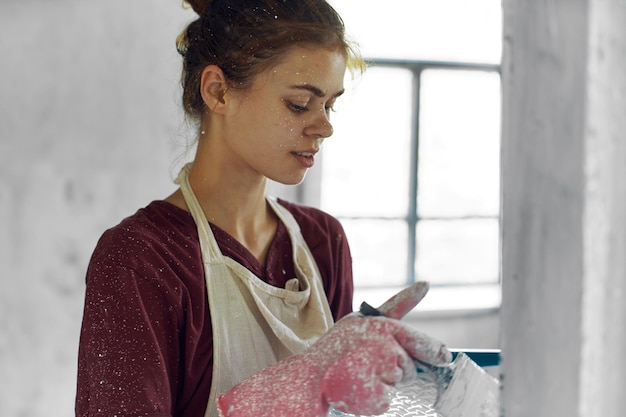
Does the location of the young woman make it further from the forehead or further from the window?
the window

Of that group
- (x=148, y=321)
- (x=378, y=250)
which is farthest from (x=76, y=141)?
(x=378, y=250)

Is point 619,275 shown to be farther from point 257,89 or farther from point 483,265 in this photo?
point 483,265

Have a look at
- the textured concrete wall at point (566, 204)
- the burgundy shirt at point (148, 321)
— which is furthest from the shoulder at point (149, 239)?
the textured concrete wall at point (566, 204)

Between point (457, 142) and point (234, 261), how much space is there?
218 cm

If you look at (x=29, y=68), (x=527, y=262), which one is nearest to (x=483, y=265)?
(x=29, y=68)

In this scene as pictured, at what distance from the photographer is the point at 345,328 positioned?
0.85m

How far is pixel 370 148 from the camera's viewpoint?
120 inches

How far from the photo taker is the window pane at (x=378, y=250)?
122 inches

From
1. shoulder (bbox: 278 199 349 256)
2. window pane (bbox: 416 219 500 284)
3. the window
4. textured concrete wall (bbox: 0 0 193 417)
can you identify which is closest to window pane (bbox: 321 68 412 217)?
the window

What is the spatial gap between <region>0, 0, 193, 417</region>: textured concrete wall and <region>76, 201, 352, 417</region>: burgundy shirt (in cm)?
106

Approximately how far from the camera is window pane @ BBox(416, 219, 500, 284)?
126 inches

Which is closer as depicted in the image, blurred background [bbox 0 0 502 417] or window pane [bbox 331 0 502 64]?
blurred background [bbox 0 0 502 417]

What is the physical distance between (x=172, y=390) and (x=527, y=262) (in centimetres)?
68

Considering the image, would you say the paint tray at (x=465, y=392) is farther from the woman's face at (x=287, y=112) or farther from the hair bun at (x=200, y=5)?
the hair bun at (x=200, y=5)
